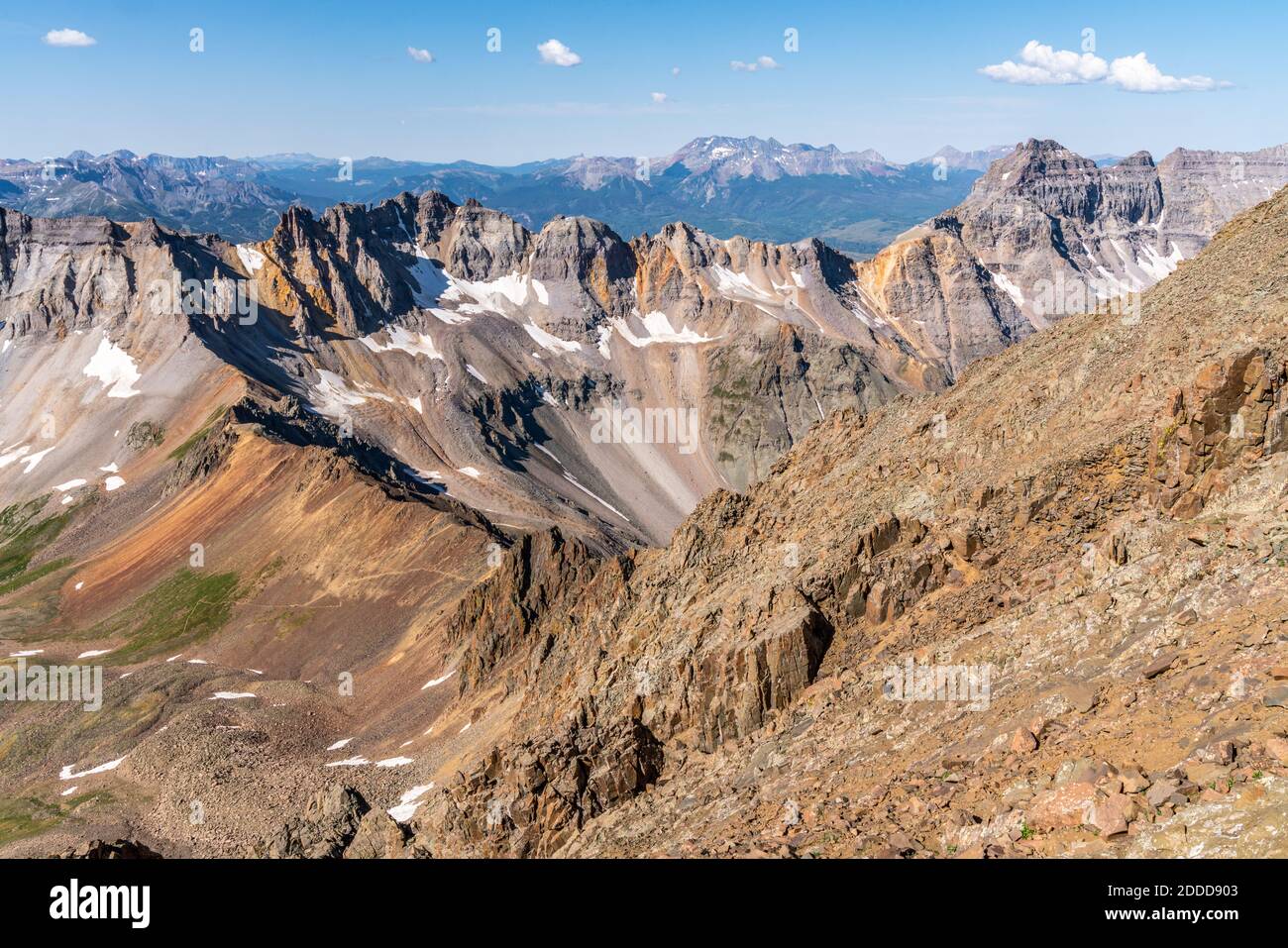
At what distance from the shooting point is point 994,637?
3092cm

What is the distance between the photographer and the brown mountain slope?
66.2ft

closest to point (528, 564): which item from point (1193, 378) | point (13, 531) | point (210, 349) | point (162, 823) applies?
point (162, 823)

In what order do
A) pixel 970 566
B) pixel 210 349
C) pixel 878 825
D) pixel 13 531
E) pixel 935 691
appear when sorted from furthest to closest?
pixel 210 349, pixel 13 531, pixel 970 566, pixel 935 691, pixel 878 825

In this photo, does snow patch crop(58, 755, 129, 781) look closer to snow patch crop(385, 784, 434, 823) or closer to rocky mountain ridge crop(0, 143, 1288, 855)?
rocky mountain ridge crop(0, 143, 1288, 855)

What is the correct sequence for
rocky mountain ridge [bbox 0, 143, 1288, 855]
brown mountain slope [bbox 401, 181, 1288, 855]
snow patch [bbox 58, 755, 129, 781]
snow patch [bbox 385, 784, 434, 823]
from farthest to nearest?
1. snow patch [bbox 58, 755, 129, 781]
2. snow patch [bbox 385, 784, 434, 823]
3. rocky mountain ridge [bbox 0, 143, 1288, 855]
4. brown mountain slope [bbox 401, 181, 1288, 855]

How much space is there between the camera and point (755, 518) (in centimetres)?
5403

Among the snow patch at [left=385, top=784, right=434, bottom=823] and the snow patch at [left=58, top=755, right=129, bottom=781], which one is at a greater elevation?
the snow patch at [left=385, top=784, right=434, bottom=823]

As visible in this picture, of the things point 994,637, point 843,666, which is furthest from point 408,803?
point 994,637

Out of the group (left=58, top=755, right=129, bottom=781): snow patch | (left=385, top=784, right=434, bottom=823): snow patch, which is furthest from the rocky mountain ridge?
(left=58, top=755, right=129, bottom=781): snow patch

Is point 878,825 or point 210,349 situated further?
point 210,349

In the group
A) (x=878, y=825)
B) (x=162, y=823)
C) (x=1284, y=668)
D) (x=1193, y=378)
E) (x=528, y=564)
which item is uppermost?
(x=1193, y=378)

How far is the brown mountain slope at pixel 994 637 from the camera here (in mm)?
20172

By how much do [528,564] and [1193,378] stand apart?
219ft
